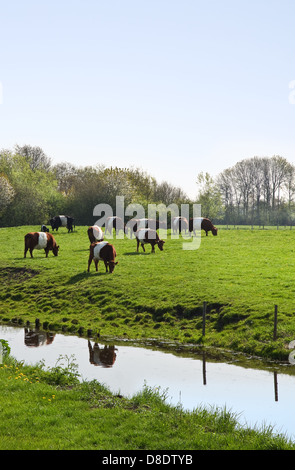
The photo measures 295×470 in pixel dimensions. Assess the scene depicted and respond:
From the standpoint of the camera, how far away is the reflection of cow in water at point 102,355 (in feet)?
55.3

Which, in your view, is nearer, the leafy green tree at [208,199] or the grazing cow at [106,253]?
the grazing cow at [106,253]

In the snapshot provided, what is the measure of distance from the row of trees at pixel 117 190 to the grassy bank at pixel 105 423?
54.8 m

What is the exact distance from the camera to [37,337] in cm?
2086

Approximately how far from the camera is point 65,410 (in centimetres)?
1072

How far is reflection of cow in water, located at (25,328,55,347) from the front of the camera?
65.0 feet

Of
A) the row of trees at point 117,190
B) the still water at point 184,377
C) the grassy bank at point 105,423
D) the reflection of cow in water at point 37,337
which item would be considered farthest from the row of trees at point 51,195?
the grassy bank at point 105,423

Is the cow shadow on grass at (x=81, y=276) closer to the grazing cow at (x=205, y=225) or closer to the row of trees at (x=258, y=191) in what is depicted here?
the grazing cow at (x=205, y=225)

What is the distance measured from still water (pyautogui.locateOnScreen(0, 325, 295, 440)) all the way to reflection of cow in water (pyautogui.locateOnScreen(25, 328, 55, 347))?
43 millimetres

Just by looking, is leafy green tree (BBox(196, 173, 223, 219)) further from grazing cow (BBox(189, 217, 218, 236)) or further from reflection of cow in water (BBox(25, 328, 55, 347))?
reflection of cow in water (BBox(25, 328, 55, 347))

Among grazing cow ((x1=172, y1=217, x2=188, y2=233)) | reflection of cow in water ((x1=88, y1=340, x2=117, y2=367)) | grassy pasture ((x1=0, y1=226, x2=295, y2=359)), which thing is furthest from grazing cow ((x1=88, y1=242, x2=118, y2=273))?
grazing cow ((x1=172, y1=217, x2=188, y2=233))
